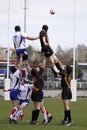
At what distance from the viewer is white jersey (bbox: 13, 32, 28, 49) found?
22844 millimetres

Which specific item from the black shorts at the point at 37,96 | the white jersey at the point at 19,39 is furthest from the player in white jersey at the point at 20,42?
the black shorts at the point at 37,96

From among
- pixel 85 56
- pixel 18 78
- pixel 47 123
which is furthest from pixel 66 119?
pixel 85 56

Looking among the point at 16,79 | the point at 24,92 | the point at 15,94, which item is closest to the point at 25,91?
the point at 24,92

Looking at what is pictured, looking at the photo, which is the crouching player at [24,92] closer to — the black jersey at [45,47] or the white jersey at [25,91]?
the white jersey at [25,91]

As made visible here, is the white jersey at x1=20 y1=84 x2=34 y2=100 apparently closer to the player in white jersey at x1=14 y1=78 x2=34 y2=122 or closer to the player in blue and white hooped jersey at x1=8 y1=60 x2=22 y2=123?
the player in white jersey at x1=14 y1=78 x2=34 y2=122

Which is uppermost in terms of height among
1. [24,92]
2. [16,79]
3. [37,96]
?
[16,79]

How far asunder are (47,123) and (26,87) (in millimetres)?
1683

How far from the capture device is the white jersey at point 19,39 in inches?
899

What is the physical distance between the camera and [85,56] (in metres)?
146

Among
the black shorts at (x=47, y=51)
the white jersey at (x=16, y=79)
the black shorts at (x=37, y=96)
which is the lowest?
Answer: the black shorts at (x=37, y=96)

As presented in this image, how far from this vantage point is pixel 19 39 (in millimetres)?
22859

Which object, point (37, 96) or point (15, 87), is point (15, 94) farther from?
point (37, 96)

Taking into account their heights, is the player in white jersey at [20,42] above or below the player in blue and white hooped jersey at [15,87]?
above

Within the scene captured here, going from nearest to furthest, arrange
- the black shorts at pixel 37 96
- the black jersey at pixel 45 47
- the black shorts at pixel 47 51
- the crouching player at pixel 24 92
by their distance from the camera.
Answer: the black shorts at pixel 37 96 < the black jersey at pixel 45 47 < the black shorts at pixel 47 51 < the crouching player at pixel 24 92
